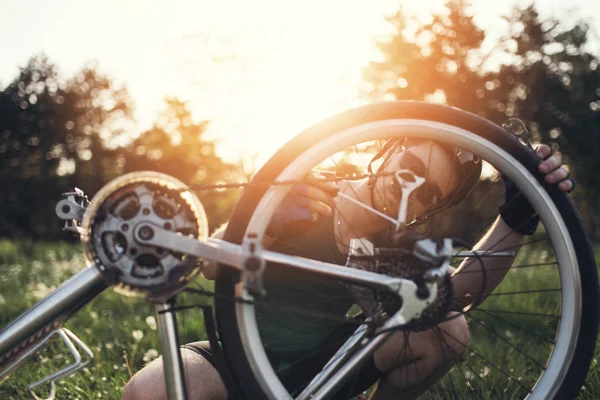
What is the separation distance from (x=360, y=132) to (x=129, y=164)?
1140 inches

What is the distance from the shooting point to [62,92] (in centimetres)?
2728

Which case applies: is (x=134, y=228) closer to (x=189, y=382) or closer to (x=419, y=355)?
(x=189, y=382)

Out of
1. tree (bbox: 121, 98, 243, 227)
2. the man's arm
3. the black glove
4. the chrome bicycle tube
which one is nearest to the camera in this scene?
the chrome bicycle tube

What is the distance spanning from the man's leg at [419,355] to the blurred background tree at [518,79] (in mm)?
20023

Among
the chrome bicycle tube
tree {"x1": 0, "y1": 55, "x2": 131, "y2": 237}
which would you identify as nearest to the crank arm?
the chrome bicycle tube

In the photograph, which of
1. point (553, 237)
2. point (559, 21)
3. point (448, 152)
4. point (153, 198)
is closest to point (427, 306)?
point (553, 237)

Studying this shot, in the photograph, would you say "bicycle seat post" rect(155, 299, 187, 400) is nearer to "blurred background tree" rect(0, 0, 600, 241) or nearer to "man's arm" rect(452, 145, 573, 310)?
"man's arm" rect(452, 145, 573, 310)

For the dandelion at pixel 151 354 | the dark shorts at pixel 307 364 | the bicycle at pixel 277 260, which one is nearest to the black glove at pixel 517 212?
the bicycle at pixel 277 260

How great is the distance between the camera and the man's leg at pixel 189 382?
194 cm

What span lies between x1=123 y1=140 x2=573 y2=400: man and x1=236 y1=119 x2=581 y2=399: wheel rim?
65 mm

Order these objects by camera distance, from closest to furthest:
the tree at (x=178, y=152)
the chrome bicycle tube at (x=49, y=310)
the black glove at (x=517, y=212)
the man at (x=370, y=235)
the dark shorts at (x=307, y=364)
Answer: the chrome bicycle tube at (x=49, y=310) < the man at (x=370, y=235) < the black glove at (x=517, y=212) < the dark shorts at (x=307, y=364) < the tree at (x=178, y=152)

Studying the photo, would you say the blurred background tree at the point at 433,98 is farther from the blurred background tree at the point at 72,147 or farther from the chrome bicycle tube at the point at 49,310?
the chrome bicycle tube at the point at 49,310

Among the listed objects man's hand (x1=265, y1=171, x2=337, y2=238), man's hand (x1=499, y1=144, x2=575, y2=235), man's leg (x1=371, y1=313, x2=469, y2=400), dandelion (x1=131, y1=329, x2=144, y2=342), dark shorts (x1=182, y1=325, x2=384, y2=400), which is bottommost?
man's leg (x1=371, y1=313, x2=469, y2=400)

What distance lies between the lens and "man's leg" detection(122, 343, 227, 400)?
1943 mm
